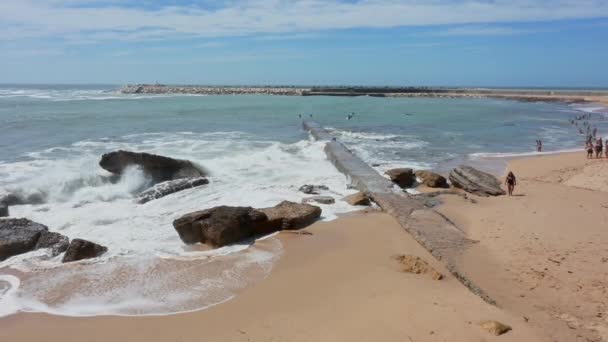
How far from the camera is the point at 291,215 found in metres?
10.5

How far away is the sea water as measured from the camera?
745cm

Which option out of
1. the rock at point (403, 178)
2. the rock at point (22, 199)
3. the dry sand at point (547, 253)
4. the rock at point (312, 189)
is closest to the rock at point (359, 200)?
the rock at point (312, 189)

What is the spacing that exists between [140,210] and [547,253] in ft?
29.7

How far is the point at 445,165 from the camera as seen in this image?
754 inches

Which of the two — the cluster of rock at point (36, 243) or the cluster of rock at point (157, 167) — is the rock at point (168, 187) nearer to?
the cluster of rock at point (157, 167)

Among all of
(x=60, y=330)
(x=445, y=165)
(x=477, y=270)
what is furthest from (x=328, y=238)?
(x=445, y=165)

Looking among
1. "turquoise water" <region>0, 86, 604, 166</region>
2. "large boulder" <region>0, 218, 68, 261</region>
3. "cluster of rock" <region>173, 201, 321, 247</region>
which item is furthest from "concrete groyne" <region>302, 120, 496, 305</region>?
"large boulder" <region>0, 218, 68, 261</region>

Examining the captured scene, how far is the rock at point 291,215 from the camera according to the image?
33.8ft

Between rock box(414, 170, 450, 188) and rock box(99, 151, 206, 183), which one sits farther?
rock box(99, 151, 206, 183)

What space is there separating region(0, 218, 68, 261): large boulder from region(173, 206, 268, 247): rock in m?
2.23

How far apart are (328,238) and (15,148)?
18341 mm

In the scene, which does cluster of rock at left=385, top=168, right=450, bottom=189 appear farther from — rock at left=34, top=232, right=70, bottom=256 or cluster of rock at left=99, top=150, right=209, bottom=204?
rock at left=34, top=232, right=70, bottom=256

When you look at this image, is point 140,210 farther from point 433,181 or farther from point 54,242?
point 433,181

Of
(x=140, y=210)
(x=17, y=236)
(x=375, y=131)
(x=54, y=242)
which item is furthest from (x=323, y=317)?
(x=375, y=131)
